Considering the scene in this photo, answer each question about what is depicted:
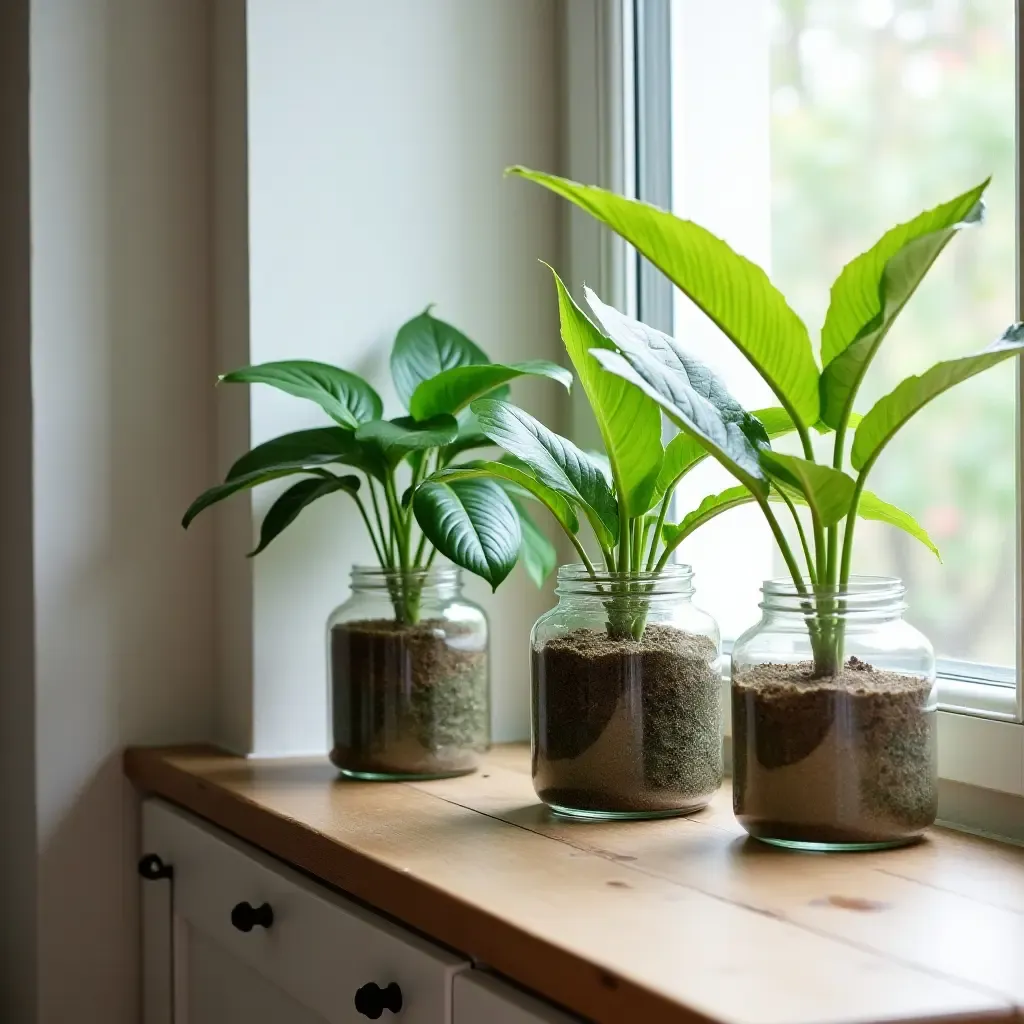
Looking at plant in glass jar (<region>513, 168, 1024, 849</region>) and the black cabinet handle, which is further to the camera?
the black cabinet handle

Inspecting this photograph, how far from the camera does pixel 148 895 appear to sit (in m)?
1.34

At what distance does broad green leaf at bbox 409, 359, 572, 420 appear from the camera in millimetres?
1138

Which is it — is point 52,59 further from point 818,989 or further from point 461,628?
point 818,989

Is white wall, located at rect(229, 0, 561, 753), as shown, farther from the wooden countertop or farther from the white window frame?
the wooden countertop

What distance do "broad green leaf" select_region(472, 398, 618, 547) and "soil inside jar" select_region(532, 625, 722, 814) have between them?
91 mm

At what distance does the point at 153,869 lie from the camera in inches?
51.2

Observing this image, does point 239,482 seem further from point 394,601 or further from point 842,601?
point 842,601

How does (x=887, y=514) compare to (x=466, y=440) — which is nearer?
(x=887, y=514)

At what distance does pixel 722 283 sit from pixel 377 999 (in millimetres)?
499

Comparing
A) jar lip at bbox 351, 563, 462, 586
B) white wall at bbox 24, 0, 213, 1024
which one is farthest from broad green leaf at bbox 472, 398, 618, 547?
white wall at bbox 24, 0, 213, 1024

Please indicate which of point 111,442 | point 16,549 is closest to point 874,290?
point 111,442

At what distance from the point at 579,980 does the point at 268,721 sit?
2.40 ft

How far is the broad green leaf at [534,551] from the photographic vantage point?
1.28 metres

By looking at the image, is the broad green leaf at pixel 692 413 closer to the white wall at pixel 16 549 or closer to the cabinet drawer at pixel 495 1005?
the cabinet drawer at pixel 495 1005
